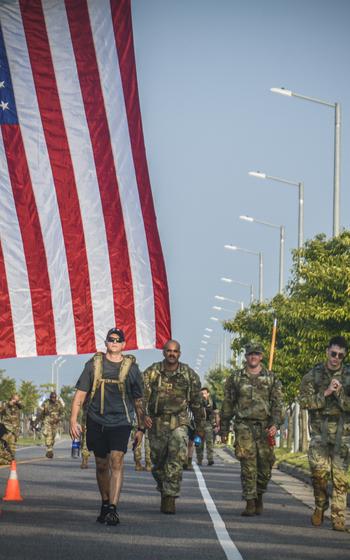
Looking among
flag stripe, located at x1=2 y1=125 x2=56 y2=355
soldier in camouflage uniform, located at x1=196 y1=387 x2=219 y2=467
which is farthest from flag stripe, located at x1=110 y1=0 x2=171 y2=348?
soldier in camouflage uniform, located at x1=196 y1=387 x2=219 y2=467

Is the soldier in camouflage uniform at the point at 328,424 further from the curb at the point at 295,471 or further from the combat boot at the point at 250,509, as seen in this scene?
the curb at the point at 295,471

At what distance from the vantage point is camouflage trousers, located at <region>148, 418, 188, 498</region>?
57.4ft

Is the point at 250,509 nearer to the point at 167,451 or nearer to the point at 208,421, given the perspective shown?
the point at 167,451

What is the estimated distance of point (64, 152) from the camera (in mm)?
14109

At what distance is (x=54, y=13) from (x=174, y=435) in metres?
5.64

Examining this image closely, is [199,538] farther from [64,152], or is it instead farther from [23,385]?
[23,385]

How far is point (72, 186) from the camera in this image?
14.3 m

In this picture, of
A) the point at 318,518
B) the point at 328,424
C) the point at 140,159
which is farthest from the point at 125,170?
the point at 318,518

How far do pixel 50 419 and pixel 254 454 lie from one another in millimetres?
22476

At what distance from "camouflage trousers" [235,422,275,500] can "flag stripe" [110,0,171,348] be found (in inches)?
149

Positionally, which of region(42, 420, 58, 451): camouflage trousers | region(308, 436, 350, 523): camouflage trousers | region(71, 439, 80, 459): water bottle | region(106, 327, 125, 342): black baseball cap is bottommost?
region(308, 436, 350, 523): camouflage trousers

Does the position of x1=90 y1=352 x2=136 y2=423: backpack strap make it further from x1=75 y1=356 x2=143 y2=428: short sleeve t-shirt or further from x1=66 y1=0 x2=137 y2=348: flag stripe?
x1=66 y1=0 x2=137 y2=348: flag stripe

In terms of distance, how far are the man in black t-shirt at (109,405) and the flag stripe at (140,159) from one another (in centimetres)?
71

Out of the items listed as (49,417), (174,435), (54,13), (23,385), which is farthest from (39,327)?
(23,385)
